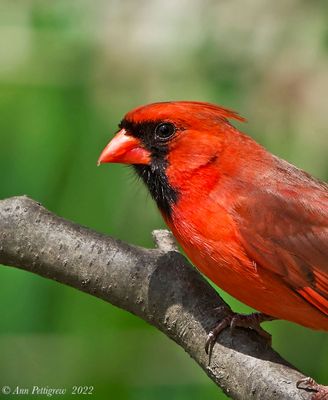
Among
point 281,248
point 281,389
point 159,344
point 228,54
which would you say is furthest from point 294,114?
point 281,389

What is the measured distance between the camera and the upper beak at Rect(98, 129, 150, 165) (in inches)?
180

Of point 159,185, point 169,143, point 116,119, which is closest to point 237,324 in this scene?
point 159,185

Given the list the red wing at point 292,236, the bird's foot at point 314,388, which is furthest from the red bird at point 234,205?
the bird's foot at point 314,388

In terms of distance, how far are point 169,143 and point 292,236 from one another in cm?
53

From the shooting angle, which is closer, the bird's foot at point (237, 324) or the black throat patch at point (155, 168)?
the bird's foot at point (237, 324)

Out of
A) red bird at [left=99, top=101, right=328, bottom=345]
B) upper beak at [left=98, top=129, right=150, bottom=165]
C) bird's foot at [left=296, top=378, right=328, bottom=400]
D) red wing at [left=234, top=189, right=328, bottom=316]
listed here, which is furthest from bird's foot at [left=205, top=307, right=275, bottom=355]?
upper beak at [left=98, top=129, right=150, bottom=165]

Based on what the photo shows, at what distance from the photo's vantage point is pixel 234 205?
4.44m

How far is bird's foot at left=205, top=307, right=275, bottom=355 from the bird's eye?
64 centimetres

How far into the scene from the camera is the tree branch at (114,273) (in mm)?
4242

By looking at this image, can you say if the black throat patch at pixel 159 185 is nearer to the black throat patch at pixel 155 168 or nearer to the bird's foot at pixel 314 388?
the black throat patch at pixel 155 168

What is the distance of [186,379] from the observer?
500 cm

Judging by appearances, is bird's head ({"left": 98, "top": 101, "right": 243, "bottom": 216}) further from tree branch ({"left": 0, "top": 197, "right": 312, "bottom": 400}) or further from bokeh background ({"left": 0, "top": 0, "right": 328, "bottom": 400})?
tree branch ({"left": 0, "top": 197, "right": 312, "bottom": 400})

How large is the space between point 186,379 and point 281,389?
43.6 inches

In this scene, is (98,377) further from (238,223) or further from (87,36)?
(87,36)
